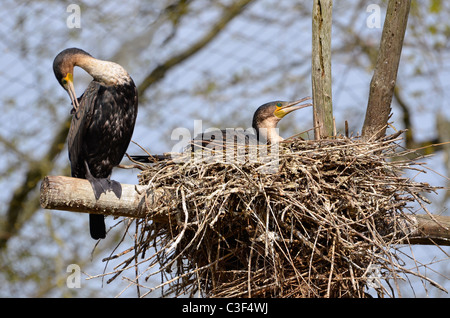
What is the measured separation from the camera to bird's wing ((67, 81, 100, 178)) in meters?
5.02

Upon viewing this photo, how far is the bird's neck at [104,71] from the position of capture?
5125 mm

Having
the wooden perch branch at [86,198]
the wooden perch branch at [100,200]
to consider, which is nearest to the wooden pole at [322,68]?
the wooden perch branch at [100,200]

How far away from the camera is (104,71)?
203 inches

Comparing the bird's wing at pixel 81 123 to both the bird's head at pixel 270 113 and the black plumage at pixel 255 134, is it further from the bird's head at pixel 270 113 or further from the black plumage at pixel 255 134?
the bird's head at pixel 270 113

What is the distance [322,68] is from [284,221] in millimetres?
1510

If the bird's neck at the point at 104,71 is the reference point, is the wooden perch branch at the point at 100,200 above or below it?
below

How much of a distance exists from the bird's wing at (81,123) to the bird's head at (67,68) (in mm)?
105

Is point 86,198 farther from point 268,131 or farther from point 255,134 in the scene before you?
Result: point 268,131

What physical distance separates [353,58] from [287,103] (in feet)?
15.0

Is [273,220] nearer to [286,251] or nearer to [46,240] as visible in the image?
[286,251]

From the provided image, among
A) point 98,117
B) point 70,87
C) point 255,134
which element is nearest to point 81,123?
point 98,117

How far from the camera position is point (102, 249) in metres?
9.16

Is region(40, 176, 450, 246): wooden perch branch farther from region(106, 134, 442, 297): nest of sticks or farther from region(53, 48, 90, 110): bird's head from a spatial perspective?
region(53, 48, 90, 110): bird's head

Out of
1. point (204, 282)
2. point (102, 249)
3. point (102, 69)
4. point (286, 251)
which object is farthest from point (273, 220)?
point (102, 249)
